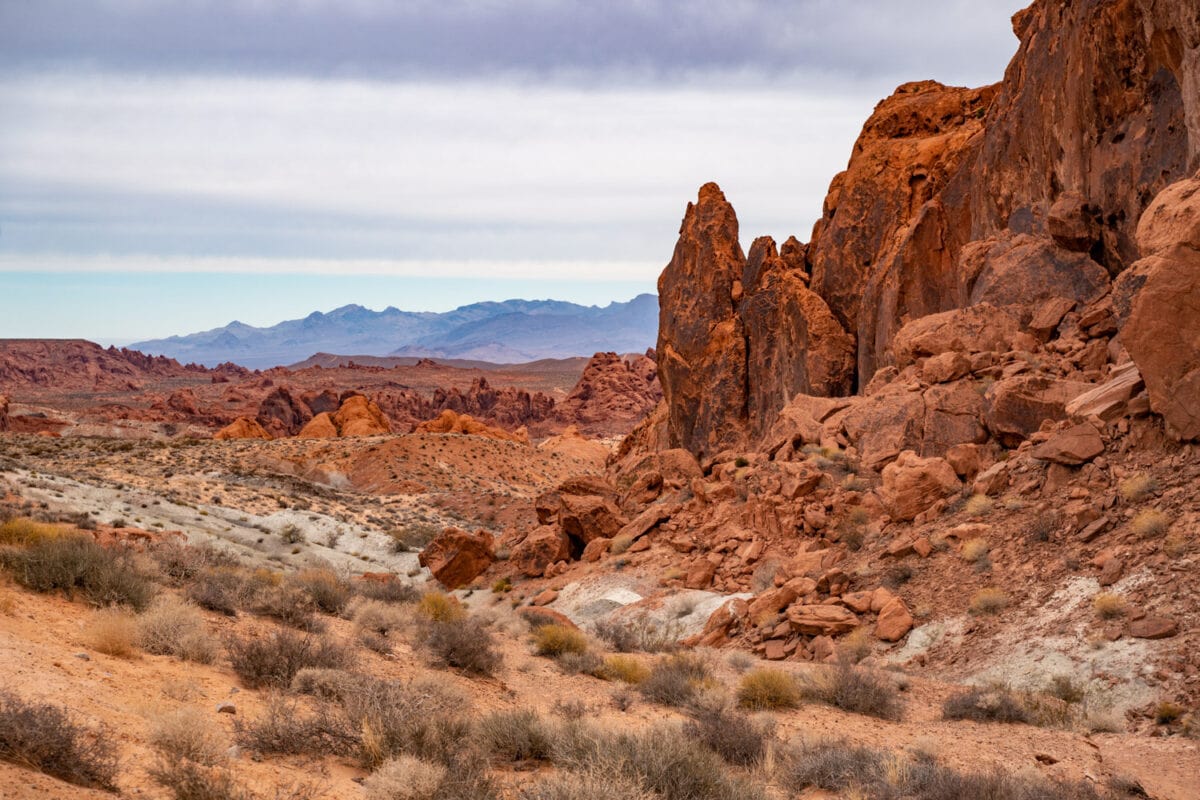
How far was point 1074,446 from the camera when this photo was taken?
44.2 feet

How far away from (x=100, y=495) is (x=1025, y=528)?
87.5 feet

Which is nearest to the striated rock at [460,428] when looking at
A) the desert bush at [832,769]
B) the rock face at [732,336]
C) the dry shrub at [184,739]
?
the rock face at [732,336]

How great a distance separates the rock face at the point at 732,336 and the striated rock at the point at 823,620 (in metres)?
14.0

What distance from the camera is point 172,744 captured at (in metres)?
5.73

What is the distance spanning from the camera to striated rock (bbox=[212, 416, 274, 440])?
204ft

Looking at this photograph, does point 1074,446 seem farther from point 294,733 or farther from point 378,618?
point 294,733

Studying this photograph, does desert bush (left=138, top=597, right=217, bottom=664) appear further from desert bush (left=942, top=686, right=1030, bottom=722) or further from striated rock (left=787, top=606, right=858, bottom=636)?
striated rock (left=787, top=606, right=858, bottom=636)

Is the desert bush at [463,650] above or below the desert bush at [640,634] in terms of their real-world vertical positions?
above

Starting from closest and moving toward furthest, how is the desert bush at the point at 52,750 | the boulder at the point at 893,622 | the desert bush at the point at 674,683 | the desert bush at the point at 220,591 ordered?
the desert bush at the point at 52,750 < the desert bush at the point at 674,683 < the desert bush at the point at 220,591 < the boulder at the point at 893,622

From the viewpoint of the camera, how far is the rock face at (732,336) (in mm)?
27750

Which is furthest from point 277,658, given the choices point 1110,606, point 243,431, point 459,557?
point 243,431

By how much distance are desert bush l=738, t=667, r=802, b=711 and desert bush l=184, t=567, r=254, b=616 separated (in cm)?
650

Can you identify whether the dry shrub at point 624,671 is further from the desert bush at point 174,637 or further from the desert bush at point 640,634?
the desert bush at point 174,637

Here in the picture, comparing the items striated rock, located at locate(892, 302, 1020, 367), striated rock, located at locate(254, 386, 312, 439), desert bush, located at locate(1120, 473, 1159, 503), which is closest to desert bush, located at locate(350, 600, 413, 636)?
desert bush, located at locate(1120, 473, 1159, 503)
